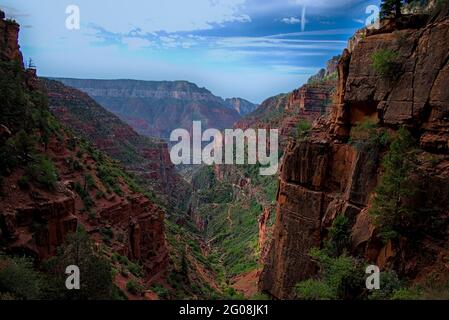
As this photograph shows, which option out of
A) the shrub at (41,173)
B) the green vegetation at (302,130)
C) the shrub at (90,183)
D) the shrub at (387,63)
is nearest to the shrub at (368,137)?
the shrub at (387,63)

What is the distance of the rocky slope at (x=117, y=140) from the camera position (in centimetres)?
8481

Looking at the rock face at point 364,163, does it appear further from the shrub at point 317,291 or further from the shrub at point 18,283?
the shrub at point 18,283

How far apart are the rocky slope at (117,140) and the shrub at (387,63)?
2368 inches

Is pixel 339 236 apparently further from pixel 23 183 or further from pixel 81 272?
pixel 23 183

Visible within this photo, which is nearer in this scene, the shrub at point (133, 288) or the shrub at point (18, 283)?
the shrub at point (18, 283)

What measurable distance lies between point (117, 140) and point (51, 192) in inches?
3162

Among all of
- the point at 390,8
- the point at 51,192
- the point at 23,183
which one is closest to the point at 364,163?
the point at 390,8

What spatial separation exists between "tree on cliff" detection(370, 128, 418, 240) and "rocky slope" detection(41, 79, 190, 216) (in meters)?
61.0

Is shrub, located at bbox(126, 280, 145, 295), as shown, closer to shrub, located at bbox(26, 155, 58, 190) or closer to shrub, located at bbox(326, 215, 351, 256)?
shrub, located at bbox(26, 155, 58, 190)

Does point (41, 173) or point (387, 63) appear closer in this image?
point (387, 63)

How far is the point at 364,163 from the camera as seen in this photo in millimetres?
20062

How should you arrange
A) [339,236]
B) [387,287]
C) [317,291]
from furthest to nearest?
[339,236]
[317,291]
[387,287]

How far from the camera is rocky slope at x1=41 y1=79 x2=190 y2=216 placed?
278 ft
